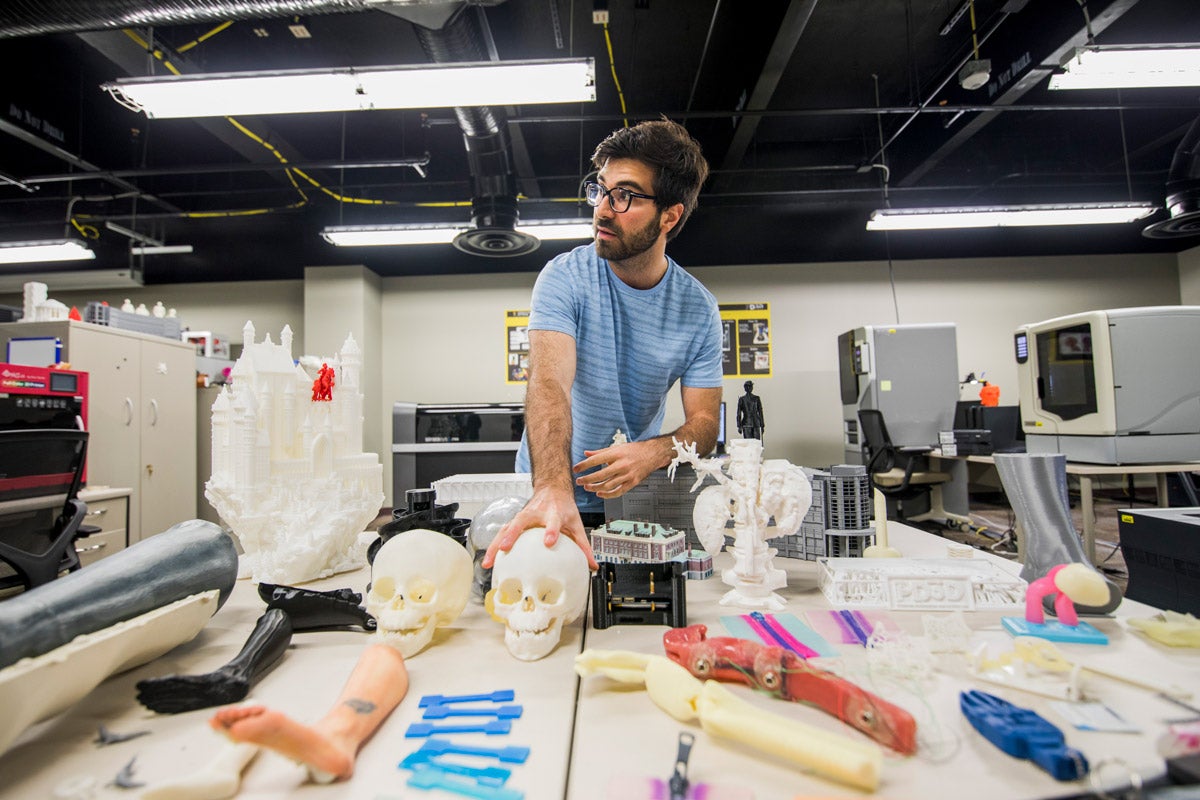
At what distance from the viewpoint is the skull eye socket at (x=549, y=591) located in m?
0.87

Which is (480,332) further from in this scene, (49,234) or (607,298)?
(607,298)

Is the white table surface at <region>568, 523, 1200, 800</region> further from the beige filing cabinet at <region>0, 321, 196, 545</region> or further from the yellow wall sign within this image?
the yellow wall sign

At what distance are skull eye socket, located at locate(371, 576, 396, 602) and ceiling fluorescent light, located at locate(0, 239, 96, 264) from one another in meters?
5.90

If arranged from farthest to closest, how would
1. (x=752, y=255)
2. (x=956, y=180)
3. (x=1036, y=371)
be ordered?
(x=752, y=255) → (x=956, y=180) → (x=1036, y=371)

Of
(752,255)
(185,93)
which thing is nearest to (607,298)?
(185,93)

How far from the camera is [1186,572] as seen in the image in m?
1.26

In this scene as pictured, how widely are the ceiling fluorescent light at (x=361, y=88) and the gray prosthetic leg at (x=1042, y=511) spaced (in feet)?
8.56

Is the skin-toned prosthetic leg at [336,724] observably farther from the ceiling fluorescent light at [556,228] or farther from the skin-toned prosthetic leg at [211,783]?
the ceiling fluorescent light at [556,228]

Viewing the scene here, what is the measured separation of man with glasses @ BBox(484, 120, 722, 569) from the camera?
4.31 ft

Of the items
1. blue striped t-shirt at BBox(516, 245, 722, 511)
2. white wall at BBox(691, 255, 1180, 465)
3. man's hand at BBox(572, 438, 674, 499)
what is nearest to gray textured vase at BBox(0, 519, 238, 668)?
man's hand at BBox(572, 438, 674, 499)

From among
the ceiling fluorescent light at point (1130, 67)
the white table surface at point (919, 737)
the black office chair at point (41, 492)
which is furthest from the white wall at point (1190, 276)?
the black office chair at point (41, 492)

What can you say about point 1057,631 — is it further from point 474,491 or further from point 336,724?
point 474,491

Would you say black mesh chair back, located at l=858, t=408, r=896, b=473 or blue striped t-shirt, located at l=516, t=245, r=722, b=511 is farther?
black mesh chair back, located at l=858, t=408, r=896, b=473

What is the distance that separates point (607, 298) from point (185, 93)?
298cm
